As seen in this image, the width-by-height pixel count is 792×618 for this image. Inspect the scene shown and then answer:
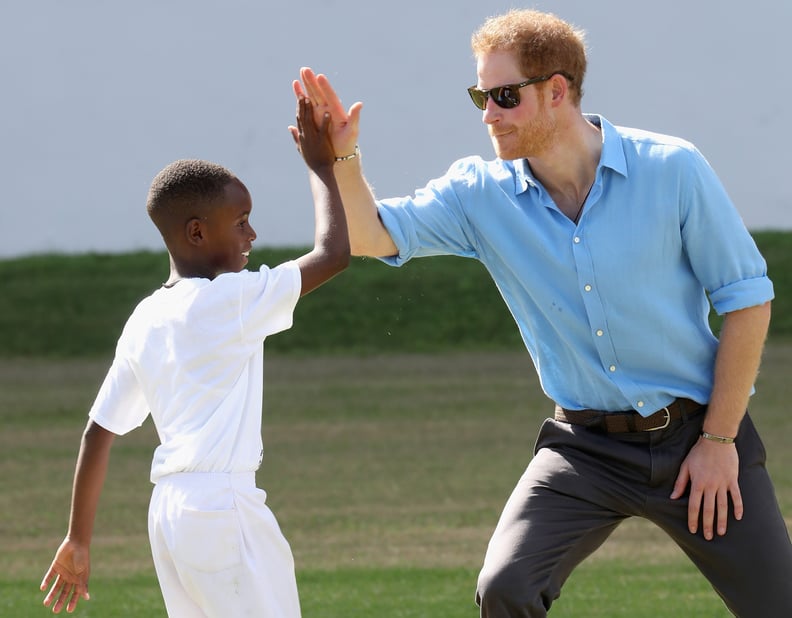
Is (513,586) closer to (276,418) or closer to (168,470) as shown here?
(168,470)

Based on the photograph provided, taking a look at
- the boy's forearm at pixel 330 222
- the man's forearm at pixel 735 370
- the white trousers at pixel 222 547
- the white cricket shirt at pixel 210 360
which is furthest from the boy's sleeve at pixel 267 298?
the man's forearm at pixel 735 370

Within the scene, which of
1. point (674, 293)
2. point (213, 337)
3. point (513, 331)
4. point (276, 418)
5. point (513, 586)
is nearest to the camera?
point (213, 337)

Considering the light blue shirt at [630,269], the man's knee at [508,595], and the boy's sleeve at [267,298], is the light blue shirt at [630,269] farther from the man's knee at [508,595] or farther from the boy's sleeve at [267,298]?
the boy's sleeve at [267,298]

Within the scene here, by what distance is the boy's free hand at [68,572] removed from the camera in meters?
3.23

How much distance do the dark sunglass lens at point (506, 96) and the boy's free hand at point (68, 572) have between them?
4.81ft

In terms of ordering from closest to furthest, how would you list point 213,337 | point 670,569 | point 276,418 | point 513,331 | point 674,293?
point 213,337, point 674,293, point 670,569, point 276,418, point 513,331

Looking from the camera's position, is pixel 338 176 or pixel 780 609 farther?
pixel 338 176

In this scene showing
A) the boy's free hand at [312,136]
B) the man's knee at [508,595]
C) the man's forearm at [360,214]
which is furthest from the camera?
the man's forearm at [360,214]

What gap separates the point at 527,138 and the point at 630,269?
0.41 meters

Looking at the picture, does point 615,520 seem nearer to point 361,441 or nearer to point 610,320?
point 610,320

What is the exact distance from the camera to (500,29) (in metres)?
3.69

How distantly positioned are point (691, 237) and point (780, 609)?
892 mm

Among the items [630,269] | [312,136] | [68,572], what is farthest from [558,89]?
[68,572]

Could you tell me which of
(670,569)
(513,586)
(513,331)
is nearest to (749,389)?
(513,586)
